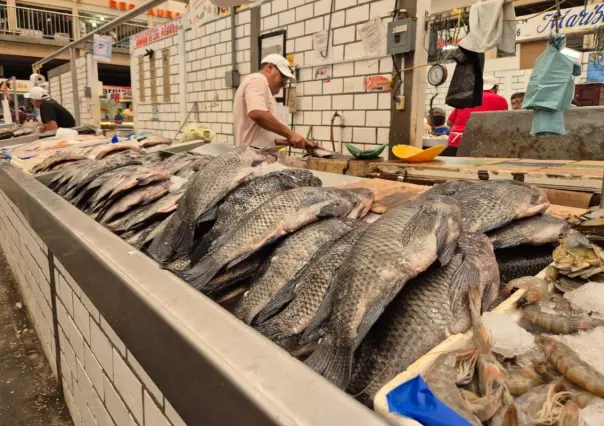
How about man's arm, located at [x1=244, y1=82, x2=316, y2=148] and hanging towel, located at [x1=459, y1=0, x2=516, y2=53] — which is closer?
hanging towel, located at [x1=459, y1=0, x2=516, y2=53]

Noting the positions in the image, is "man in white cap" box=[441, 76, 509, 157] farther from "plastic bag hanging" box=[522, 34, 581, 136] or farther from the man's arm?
the man's arm

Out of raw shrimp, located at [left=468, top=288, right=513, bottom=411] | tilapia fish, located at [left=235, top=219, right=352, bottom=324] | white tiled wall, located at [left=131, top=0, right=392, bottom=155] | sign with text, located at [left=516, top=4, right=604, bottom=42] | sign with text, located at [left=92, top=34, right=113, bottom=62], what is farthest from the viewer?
sign with text, located at [left=92, top=34, right=113, bottom=62]

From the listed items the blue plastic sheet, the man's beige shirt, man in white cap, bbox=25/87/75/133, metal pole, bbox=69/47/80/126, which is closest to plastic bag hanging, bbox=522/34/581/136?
the man's beige shirt

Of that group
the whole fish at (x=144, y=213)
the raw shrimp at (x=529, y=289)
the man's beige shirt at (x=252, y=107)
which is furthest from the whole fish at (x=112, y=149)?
the raw shrimp at (x=529, y=289)

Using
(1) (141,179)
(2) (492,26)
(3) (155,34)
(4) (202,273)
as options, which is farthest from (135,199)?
(3) (155,34)

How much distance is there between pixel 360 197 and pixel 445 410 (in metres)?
1.07

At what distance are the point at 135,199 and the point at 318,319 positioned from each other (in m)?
1.37

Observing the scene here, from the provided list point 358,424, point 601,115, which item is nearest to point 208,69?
point 601,115

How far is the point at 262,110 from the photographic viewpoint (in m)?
4.38

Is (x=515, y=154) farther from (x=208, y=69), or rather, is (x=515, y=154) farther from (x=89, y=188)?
(x=208, y=69)

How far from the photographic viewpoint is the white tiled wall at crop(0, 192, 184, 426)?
4.25 feet

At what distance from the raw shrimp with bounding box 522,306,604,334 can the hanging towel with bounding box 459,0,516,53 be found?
399cm

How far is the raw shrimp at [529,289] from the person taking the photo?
97cm

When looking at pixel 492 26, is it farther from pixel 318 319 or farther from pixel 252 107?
pixel 318 319
